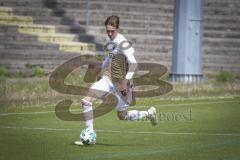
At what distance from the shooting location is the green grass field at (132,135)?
13242 millimetres

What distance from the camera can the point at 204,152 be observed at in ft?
44.2

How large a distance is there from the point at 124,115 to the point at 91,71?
11.9 metres

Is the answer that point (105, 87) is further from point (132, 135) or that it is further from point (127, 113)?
point (132, 135)

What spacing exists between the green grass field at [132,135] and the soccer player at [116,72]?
2.06ft

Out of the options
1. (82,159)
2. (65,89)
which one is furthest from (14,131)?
(65,89)

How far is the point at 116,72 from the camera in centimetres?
1475

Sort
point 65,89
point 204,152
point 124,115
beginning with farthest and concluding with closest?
1. point 65,89
2. point 124,115
3. point 204,152

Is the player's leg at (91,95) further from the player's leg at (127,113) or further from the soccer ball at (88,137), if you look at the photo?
the player's leg at (127,113)

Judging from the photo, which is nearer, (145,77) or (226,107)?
(226,107)

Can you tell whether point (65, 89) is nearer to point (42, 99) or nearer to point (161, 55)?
point (42, 99)

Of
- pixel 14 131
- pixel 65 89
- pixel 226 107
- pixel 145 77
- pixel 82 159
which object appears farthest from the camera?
pixel 145 77

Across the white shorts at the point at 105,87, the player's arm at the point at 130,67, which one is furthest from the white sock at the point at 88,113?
the player's arm at the point at 130,67

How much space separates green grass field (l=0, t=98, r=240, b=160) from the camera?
1324 cm

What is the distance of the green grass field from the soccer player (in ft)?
2.06
